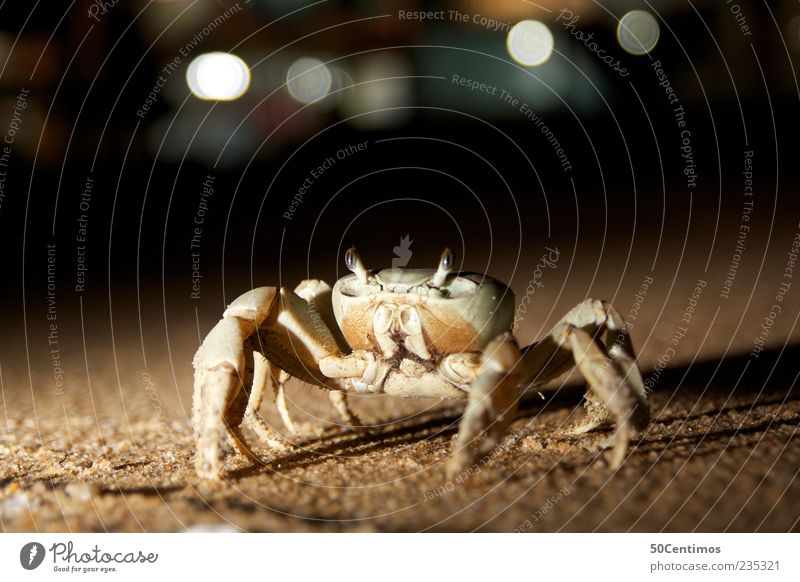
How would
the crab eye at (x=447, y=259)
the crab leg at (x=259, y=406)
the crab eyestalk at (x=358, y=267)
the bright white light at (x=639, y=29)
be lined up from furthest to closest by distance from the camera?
the bright white light at (x=639, y=29) → the crab leg at (x=259, y=406) → the crab eyestalk at (x=358, y=267) → the crab eye at (x=447, y=259)

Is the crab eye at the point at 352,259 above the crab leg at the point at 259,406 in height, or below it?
above

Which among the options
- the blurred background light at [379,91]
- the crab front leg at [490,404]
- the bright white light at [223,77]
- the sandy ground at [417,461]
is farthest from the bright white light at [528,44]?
the crab front leg at [490,404]

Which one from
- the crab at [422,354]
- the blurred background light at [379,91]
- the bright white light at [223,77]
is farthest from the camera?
the blurred background light at [379,91]

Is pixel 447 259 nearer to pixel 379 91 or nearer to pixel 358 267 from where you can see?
pixel 358 267

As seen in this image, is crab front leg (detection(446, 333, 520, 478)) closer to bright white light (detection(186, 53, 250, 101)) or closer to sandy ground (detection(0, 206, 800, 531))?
sandy ground (detection(0, 206, 800, 531))

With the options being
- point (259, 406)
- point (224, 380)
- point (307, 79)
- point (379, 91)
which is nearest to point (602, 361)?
point (224, 380)

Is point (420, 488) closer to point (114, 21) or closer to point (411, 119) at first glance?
point (114, 21)

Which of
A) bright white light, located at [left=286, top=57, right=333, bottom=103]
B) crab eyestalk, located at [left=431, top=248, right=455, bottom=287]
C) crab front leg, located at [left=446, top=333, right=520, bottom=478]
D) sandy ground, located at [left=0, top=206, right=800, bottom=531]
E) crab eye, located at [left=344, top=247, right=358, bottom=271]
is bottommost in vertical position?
sandy ground, located at [left=0, top=206, right=800, bottom=531]

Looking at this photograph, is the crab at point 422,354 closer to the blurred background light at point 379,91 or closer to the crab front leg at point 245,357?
the crab front leg at point 245,357

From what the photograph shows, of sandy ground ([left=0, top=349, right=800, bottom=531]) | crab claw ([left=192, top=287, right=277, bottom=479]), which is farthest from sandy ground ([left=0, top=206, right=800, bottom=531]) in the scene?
crab claw ([left=192, top=287, right=277, bottom=479])
